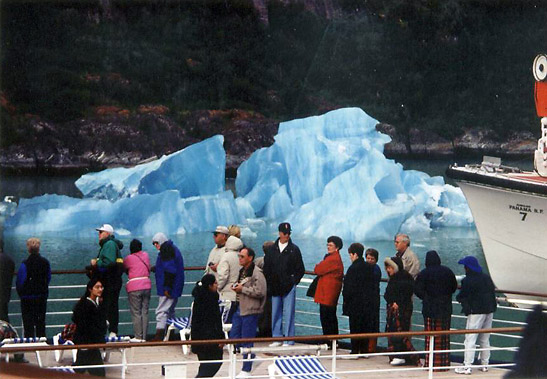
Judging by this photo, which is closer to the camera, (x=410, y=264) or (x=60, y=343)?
(x=60, y=343)

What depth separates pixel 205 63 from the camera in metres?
10.7

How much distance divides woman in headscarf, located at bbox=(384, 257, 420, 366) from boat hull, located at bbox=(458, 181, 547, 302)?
506cm

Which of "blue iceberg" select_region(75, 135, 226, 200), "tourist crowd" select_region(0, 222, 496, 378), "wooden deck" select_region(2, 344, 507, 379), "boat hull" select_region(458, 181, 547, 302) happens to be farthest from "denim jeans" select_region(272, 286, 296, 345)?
"boat hull" select_region(458, 181, 547, 302)

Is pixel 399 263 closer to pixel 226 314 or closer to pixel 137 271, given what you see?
pixel 226 314

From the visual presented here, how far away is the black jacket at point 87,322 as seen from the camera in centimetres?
491

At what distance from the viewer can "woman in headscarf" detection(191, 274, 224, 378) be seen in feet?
17.1

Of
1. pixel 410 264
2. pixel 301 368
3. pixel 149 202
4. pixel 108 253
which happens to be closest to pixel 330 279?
pixel 410 264

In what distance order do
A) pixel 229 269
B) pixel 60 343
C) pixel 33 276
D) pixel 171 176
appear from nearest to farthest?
1. pixel 60 343
2. pixel 229 269
3. pixel 33 276
4. pixel 171 176

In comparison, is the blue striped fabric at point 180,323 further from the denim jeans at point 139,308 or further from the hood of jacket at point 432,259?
the hood of jacket at point 432,259

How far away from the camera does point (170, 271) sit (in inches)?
252

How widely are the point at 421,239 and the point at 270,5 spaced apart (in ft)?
10.2

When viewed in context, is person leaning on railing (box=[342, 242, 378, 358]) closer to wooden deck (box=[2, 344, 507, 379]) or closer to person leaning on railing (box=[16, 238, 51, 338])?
wooden deck (box=[2, 344, 507, 379])

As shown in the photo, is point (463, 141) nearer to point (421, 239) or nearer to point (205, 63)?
point (421, 239)

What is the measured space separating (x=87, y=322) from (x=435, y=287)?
6.73ft
